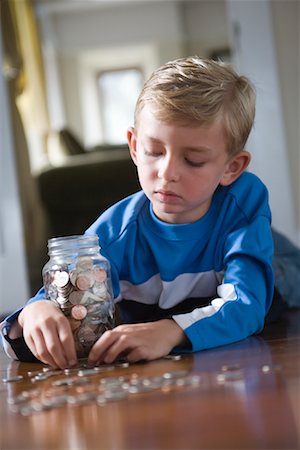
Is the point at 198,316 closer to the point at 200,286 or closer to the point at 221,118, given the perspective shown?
the point at 200,286

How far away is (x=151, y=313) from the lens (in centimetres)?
159

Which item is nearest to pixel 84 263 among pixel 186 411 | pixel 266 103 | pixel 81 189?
pixel 186 411

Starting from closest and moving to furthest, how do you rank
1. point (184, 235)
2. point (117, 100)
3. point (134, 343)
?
point (134, 343)
point (184, 235)
point (117, 100)

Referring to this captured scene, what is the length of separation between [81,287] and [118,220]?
29 cm

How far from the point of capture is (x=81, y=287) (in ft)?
4.29

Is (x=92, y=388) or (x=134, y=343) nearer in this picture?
(x=92, y=388)

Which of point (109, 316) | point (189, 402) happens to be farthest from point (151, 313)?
point (189, 402)

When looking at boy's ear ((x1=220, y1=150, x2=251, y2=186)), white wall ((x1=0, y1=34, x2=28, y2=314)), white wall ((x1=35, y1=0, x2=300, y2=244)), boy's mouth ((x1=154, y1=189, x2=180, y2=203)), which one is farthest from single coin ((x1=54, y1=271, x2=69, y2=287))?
white wall ((x1=35, y1=0, x2=300, y2=244))

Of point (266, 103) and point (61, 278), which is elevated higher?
point (266, 103)

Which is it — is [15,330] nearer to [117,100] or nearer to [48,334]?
[48,334]

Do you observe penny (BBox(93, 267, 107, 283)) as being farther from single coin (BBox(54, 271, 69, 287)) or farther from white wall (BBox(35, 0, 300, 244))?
white wall (BBox(35, 0, 300, 244))

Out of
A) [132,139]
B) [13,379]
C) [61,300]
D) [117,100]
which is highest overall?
[117,100]

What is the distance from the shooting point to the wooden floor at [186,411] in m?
0.77

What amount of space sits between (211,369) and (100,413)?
26 cm
